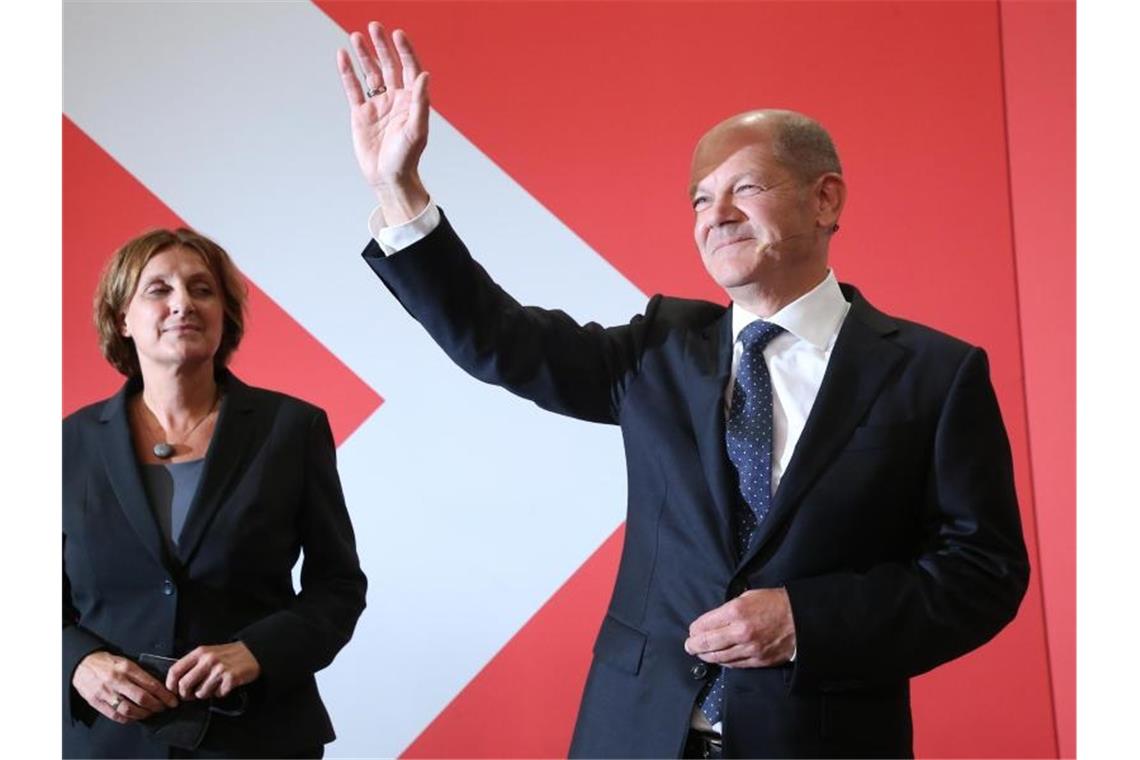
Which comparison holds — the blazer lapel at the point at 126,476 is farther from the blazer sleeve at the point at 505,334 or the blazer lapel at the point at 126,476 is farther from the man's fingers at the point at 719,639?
the man's fingers at the point at 719,639

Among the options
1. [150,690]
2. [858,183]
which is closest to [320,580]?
[150,690]

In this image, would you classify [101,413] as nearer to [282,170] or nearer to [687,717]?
[687,717]

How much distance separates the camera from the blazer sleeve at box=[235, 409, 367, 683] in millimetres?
1967

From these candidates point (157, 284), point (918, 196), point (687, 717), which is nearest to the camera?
point (687, 717)

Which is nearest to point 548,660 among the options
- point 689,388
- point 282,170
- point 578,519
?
point 578,519

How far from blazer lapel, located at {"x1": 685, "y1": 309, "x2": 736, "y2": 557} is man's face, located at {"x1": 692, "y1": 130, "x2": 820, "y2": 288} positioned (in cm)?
8

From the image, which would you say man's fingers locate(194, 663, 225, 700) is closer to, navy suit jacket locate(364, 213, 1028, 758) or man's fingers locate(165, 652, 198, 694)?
man's fingers locate(165, 652, 198, 694)

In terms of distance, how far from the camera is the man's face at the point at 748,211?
1649 millimetres

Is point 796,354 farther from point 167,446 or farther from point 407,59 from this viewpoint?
point 167,446

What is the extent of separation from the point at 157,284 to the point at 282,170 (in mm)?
1359

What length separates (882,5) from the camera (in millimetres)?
3266

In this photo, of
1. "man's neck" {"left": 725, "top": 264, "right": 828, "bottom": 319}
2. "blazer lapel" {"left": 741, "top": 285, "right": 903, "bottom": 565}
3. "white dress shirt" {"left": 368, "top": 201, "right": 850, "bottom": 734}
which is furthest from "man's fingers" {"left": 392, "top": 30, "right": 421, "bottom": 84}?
"blazer lapel" {"left": 741, "top": 285, "right": 903, "bottom": 565}

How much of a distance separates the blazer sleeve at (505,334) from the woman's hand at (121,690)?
71 cm

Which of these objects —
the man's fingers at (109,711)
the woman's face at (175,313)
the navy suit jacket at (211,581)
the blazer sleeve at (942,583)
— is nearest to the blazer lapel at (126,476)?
the navy suit jacket at (211,581)
